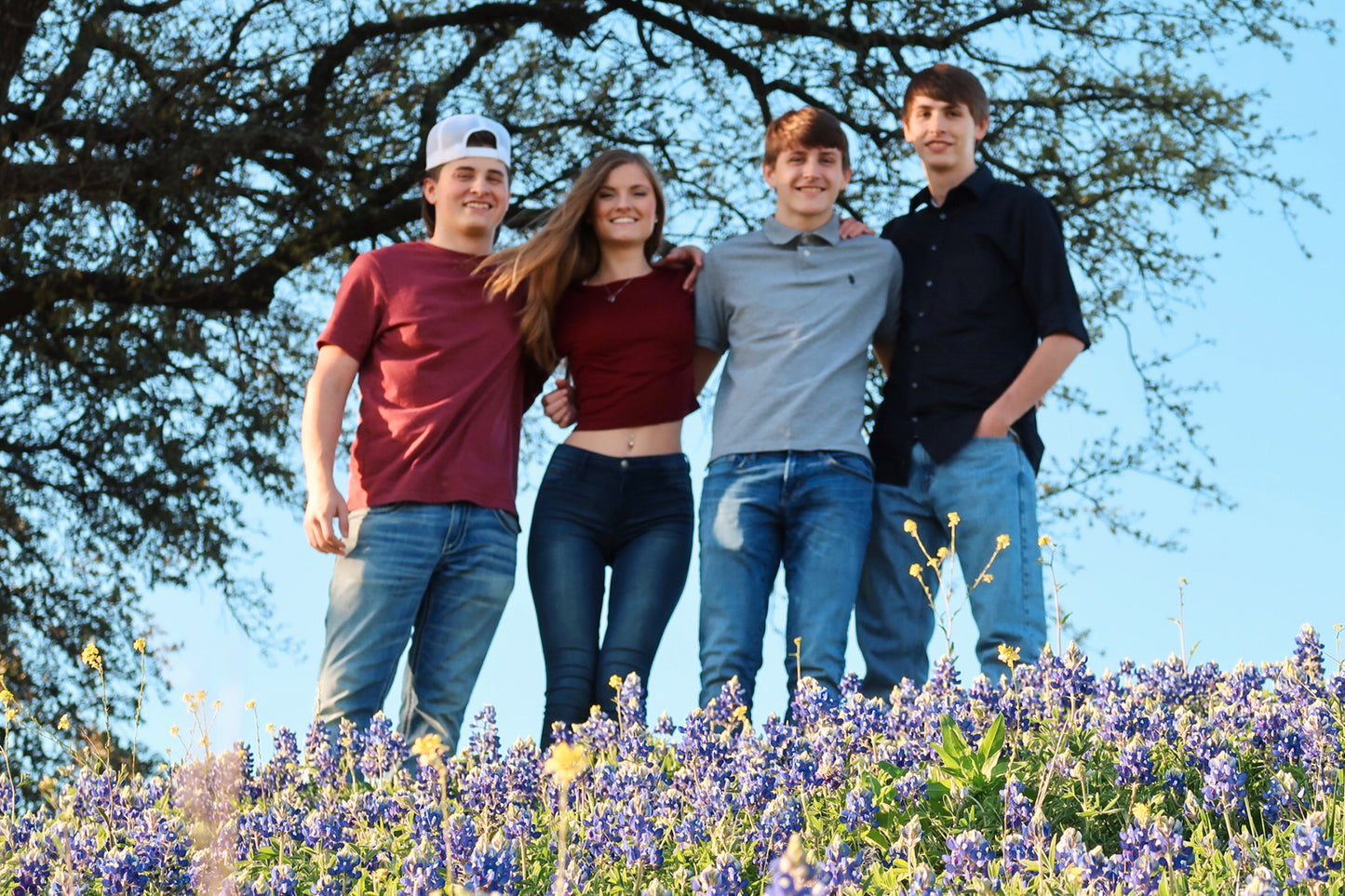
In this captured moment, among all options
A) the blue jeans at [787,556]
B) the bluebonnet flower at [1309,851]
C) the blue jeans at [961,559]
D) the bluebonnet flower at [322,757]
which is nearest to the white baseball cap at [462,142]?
the blue jeans at [787,556]

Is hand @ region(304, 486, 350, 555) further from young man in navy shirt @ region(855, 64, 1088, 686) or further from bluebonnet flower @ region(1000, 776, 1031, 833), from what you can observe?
bluebonnet flower @ region(1000, 776, 1031, 833)

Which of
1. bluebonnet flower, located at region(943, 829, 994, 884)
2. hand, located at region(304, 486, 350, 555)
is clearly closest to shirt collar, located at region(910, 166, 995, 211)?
hand, located at region(304, 486, 350, 555)

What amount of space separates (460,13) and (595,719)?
9570 mm

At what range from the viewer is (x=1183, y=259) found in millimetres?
12281

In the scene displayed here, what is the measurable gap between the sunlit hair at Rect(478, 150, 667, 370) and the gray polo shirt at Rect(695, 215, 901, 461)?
52 centimetres

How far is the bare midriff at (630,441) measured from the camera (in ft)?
19.4

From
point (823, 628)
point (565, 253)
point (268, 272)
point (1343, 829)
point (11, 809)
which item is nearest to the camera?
point (1343, 829)

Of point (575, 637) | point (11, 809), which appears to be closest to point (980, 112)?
point (575, 637)

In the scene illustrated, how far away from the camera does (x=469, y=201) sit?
20.6 feet

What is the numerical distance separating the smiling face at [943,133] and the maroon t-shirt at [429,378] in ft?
6.16

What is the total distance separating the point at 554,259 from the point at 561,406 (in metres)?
0.62

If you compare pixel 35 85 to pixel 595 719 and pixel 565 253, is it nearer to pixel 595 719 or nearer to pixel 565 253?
pixel 565 253

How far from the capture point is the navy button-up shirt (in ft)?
19.4

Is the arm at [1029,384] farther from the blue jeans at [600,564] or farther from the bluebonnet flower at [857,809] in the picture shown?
the bluebonnet flower at [857,809]
